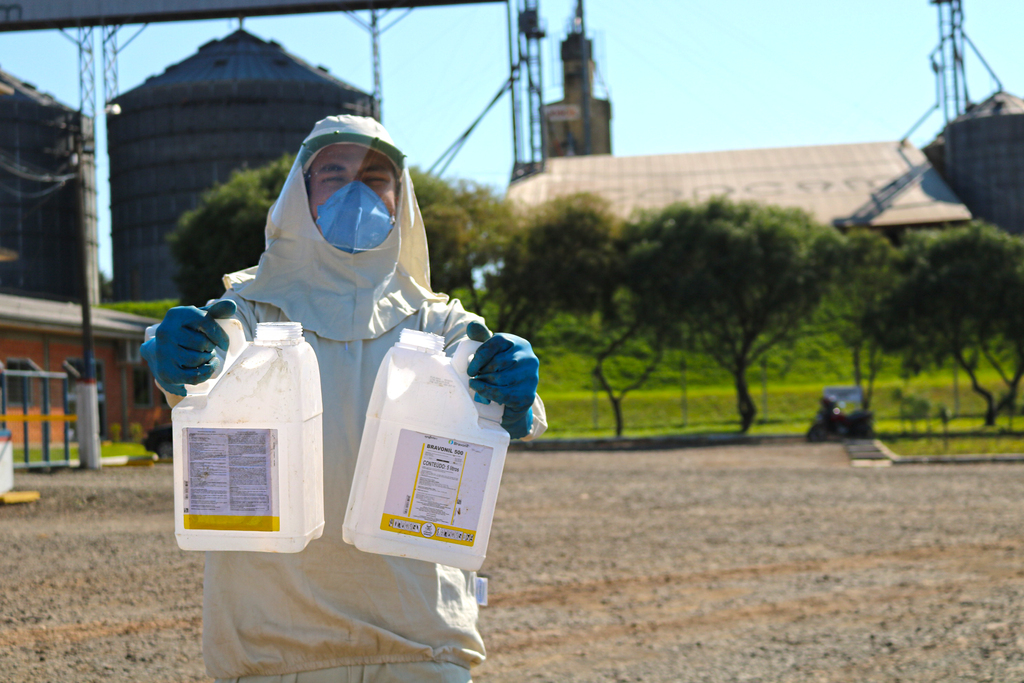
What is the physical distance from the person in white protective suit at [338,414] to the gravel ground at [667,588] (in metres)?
2.96

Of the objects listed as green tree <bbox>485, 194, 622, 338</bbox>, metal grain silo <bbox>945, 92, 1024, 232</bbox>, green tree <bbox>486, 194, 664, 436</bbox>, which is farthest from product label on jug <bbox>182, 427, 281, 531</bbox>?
metal grain silo <bbox>945, 92, 1024, 232</bbox>

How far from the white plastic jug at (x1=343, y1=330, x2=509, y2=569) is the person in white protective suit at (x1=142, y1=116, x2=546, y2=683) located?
0.39 ft

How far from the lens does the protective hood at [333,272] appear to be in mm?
2506

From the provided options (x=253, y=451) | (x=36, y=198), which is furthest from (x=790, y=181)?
→ (x=253, y=451)

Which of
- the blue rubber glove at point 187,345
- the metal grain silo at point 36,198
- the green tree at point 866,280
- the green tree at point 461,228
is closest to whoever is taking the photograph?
the blue rubber glove at point 187,345

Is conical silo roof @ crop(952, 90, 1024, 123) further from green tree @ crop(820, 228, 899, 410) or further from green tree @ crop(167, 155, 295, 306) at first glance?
green tree @ crop(167, 155, 295, 306)

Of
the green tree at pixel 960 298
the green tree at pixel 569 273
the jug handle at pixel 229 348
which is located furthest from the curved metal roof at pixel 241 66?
the jug handle at pixel 229 348

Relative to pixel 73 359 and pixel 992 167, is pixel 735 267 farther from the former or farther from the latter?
pixel 992 167

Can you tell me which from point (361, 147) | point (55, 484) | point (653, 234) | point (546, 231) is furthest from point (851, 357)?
point (361, 147)

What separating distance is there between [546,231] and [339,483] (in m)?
28.9

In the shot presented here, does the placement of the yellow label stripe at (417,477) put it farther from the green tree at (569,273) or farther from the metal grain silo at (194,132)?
the metal grain silo at (194,132)

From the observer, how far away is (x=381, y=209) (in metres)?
2.66

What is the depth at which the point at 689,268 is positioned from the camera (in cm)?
3058

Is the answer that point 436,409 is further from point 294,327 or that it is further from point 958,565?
point 958,565
